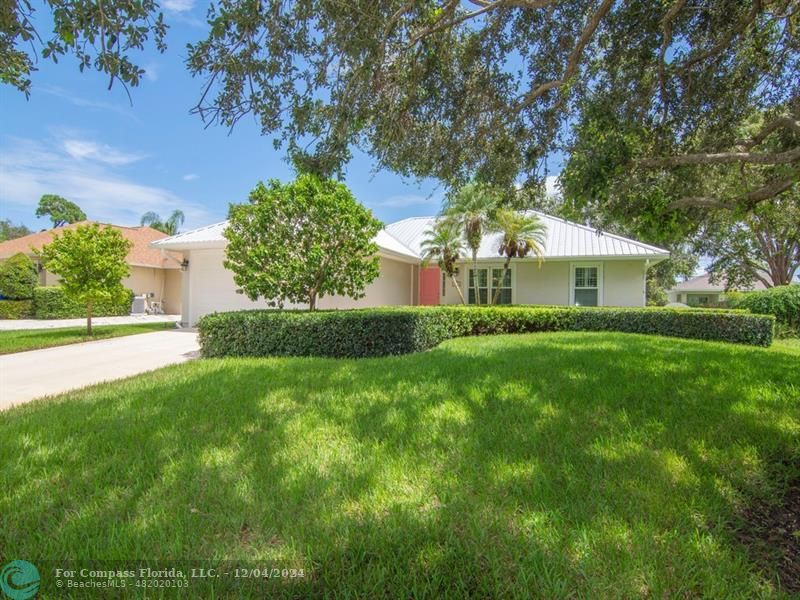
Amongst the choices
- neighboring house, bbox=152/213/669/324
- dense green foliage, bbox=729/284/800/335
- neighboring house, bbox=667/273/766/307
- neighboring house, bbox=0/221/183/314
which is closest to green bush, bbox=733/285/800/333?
dense green foliage, bbox=729/284/800/335

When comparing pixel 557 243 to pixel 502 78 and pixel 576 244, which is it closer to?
pixel 576 244

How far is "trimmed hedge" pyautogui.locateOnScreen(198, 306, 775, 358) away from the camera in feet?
26.5

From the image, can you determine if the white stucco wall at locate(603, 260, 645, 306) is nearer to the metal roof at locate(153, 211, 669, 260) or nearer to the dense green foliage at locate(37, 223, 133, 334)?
the metal roof at locate(153, 211, 669, 260)

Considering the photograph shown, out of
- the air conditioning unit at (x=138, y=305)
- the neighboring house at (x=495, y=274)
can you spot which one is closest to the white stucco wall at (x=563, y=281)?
the neighboring house at (x=495, y=274)

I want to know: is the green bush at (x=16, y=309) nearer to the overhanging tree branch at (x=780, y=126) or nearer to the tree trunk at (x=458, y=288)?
the tree trunk at (x=458, y=288)

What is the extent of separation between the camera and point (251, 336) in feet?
26.6

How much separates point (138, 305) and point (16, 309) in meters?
4.90

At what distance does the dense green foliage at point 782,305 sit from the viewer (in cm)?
1468

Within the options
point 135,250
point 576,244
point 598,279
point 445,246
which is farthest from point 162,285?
point 598,279

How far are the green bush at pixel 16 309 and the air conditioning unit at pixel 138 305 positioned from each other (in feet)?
13.8

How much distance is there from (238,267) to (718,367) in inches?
391

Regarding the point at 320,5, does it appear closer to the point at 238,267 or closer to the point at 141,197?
the point at 238,267

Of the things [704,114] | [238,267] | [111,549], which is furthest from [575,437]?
[238,267]

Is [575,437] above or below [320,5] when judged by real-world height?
below
